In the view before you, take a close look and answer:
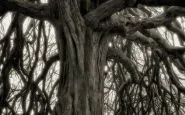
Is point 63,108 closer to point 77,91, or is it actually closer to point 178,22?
point 77,91

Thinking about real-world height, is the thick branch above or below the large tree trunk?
above

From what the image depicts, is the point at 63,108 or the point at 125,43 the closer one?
the point at 63,108

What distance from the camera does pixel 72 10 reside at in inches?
138

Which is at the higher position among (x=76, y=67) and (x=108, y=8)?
(x=108, y=8)

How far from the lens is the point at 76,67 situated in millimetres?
3418

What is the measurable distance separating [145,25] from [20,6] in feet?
4.14

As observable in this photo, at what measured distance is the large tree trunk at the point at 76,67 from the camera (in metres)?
3.33

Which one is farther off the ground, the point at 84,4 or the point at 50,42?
the point at 50,42

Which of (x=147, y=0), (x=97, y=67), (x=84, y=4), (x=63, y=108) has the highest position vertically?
(x=84, y=4)

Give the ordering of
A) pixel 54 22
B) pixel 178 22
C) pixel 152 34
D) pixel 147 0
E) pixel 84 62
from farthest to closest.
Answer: pixel 178 22 → pixel 152 34 → pixel 54 22 → pixel 84 62 → pixel 147 0

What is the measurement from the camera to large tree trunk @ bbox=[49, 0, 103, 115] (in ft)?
10.9

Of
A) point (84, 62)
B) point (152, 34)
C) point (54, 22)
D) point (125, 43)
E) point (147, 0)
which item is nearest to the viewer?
point (147, 0)

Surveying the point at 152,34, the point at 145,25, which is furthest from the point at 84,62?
the point at 152,34

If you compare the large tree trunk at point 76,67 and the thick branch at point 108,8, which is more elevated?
the thick branch at point 108,8
